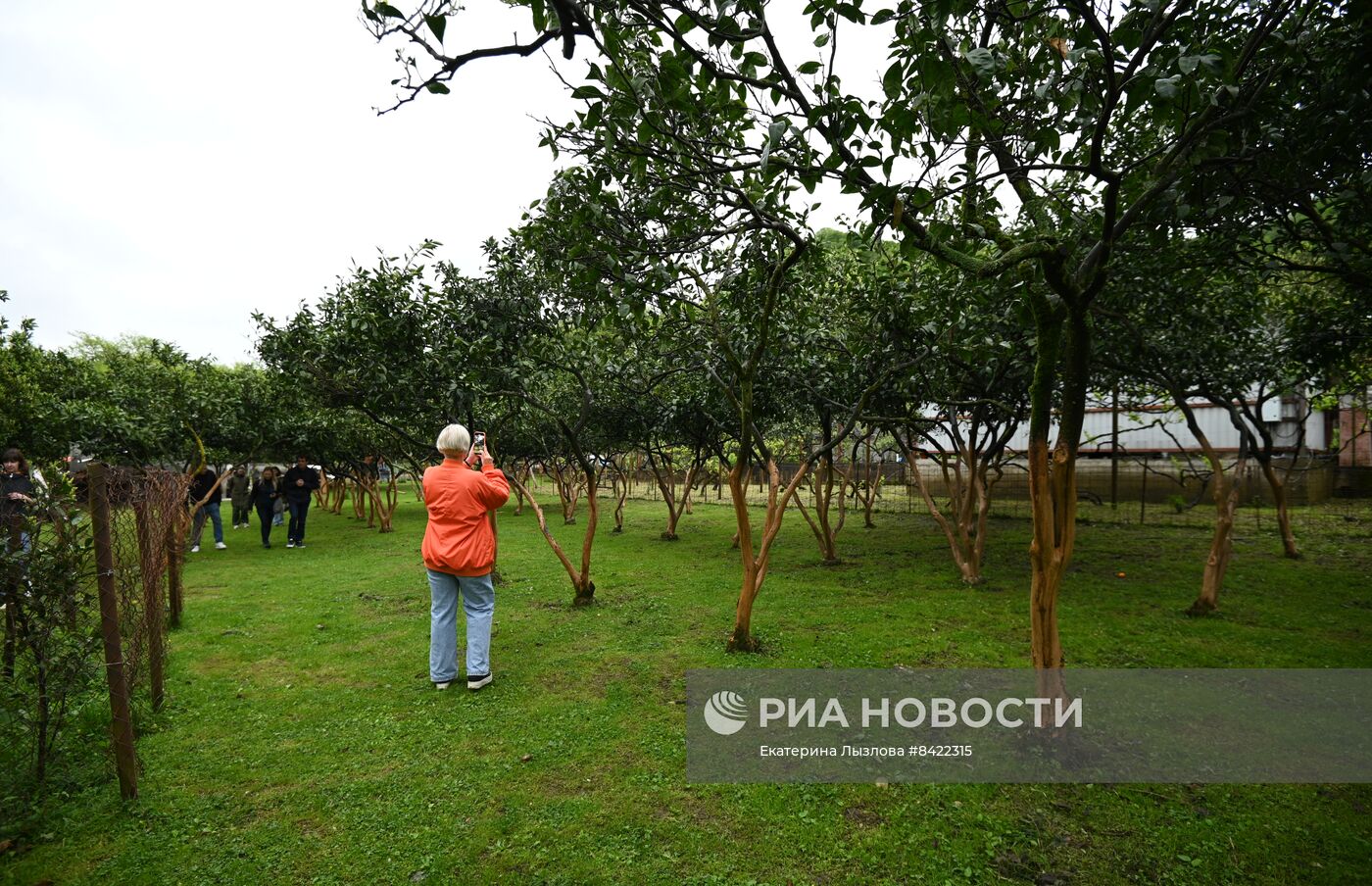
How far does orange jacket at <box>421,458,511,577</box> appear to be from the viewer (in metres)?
4.93

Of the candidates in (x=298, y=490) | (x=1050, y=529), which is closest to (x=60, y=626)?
(x=1050, y=529)

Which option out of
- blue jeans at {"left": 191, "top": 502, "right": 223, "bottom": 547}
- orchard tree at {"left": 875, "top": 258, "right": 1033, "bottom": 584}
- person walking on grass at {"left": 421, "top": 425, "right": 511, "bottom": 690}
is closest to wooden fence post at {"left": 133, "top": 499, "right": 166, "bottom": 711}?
person walking on grass at {"left": 421, "top": 425, "right": 511, "bottom": 690}

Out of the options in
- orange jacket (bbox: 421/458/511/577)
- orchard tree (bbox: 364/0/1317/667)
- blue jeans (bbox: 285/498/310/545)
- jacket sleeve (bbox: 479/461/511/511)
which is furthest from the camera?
blue jeans (bbox: 285/498/310/545)

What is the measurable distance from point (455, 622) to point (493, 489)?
3.57 feet

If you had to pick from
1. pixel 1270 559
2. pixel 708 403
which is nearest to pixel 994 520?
pixel 1270 559

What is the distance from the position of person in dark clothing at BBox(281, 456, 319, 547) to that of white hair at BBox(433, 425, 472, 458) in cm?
1115

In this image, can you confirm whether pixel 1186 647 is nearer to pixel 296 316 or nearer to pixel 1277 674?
pixel 1277 674

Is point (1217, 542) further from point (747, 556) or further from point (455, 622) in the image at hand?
point (455, 622)

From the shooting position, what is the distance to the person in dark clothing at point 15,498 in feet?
10.5

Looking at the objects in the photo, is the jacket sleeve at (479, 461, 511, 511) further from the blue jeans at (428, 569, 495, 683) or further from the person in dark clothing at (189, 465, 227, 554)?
the person in dark clothing at (189, 465, 227, 554)

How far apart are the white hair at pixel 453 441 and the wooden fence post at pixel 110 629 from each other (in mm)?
2093

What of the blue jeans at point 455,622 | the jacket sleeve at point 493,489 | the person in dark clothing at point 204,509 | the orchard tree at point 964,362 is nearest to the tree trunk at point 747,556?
the orchard tree at point 964,362

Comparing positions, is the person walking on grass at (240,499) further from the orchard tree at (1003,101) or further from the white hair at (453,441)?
the orchard tree at (1003,101)

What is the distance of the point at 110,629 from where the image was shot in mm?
3275
